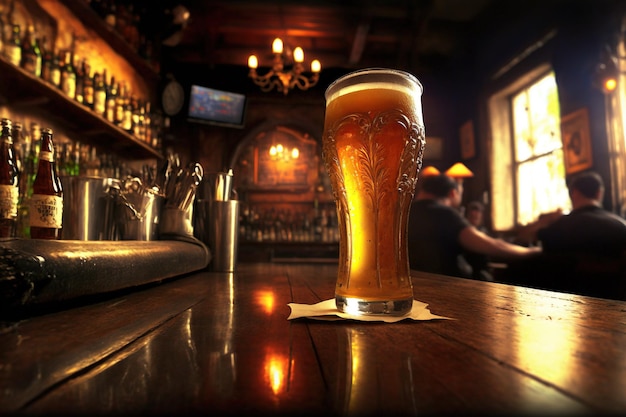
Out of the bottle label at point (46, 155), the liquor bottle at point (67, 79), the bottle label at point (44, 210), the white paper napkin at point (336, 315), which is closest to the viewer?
the white paper napkin at point (336, 315)

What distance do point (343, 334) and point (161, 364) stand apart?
0.63 ft

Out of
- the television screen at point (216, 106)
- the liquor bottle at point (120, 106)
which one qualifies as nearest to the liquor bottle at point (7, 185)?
the liquor bottle at point (120, 106)

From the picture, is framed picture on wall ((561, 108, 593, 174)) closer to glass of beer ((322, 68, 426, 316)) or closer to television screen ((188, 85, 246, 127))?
television screen ((188, 85, 246, 127))

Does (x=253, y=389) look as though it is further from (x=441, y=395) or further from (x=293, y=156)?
(x=293, y=156)

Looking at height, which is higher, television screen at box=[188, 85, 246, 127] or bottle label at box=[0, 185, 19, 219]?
television screen at box=[188, 85, 246, 127]

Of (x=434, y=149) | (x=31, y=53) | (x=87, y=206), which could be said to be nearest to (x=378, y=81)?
(x=87, y=206)

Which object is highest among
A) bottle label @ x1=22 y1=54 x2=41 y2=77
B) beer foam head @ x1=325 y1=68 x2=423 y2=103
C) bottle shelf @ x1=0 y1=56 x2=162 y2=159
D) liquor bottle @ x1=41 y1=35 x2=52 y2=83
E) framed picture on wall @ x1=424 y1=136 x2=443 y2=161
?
framed picture on wall @ x1=424 y1=136 x2=443 y2=161

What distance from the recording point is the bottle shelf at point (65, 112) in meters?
2.40

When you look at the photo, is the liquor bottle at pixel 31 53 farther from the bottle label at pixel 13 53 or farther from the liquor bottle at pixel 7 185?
the liquor bottle at pixel 7 185

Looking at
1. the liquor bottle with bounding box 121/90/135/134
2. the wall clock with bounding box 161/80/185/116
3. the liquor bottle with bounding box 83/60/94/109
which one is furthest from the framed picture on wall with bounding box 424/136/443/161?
the liquor bottle with bounding box 83/60/94/109

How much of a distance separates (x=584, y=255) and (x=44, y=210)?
8.07 feet

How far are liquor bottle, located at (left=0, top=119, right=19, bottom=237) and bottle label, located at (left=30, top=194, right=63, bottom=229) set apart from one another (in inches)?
8.7

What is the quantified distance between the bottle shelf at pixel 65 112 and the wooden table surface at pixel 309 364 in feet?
7.69

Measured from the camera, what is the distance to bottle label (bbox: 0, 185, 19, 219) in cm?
127
